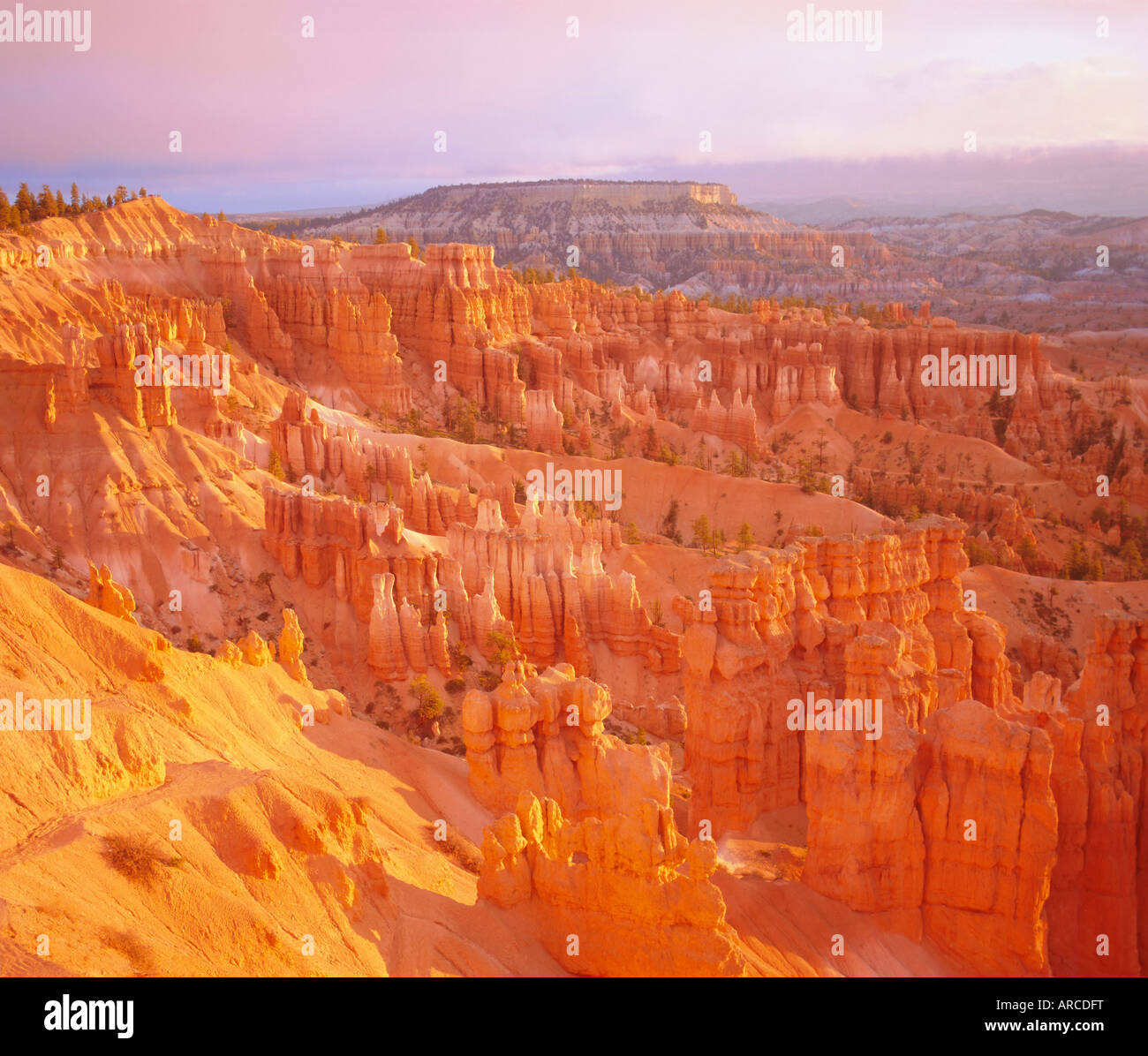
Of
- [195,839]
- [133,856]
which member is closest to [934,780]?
[195,839]

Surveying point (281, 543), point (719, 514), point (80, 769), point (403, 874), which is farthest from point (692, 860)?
point (719, 514)

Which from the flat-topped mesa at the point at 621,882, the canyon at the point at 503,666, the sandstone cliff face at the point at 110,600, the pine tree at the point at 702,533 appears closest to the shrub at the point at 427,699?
the canyon at the point at 503,666

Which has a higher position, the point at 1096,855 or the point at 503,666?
the point at 503,666

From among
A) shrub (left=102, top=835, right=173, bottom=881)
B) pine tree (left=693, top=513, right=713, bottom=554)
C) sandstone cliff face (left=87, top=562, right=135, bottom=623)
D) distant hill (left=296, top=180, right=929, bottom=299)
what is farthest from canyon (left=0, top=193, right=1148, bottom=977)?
distant hill (left=296, top=180, right=929, bottom=299)

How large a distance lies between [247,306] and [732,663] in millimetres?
53869

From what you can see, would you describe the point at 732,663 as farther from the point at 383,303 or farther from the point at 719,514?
the point at 383,303

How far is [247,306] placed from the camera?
227 feet

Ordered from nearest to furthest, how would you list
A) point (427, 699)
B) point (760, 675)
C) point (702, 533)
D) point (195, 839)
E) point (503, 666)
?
point (195, 839) < point (760, 675) < point (427, 699) < point (503, 666) < point (702, 533)

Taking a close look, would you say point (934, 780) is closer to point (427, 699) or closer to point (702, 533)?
point (427, 699)

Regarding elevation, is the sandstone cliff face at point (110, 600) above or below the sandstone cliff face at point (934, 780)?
above

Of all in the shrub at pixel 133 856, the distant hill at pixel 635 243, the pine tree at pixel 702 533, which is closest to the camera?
the shrub at pixel 133 856

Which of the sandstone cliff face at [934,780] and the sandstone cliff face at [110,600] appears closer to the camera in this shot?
the sandstone cliff face at [934,780]

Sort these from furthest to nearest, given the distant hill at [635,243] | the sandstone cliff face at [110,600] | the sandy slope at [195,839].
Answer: the distant hill at [635,243] < the sandstone cliff face at [110,600] < the sandy slope at [195,839]

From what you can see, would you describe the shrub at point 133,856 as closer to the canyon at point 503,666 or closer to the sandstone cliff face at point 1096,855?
the canyon at point 503,666
